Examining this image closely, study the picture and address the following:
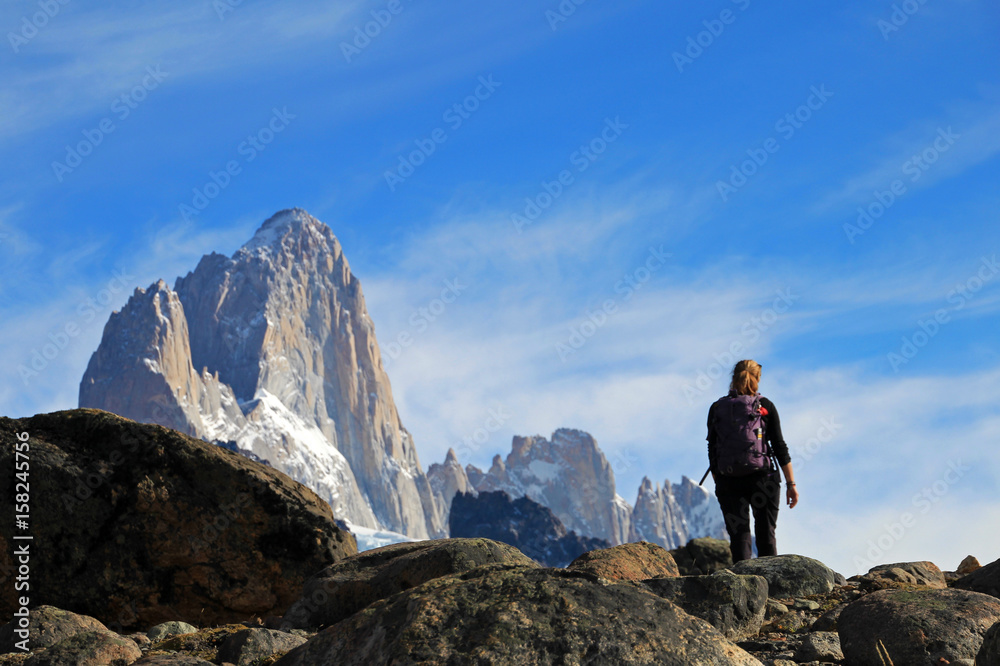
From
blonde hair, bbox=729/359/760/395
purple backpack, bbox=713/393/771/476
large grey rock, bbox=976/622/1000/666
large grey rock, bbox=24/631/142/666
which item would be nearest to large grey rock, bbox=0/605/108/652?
large grey rock, bbox=24/631/142/666

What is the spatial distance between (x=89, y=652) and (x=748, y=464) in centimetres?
661

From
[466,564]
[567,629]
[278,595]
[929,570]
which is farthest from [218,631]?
[929,570]

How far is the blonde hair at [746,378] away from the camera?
9.68 meters

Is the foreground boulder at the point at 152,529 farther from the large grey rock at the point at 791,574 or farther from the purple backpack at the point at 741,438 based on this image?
the large grey rock at the point at 791,574

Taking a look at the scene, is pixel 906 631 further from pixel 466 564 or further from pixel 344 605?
pixel 344 605

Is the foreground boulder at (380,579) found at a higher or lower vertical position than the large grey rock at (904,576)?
higher

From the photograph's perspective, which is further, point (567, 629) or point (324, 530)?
point (324, 530)

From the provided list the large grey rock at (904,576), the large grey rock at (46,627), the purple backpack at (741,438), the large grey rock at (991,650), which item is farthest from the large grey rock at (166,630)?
the large grey rock at (904,576)

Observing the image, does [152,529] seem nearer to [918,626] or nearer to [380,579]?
[380,579]

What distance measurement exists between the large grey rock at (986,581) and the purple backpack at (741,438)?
7.42 feet

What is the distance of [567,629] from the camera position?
387 cm

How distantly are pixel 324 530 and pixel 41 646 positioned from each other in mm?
3782

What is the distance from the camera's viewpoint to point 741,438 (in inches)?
364

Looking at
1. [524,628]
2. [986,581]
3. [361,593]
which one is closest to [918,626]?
[524,628]
